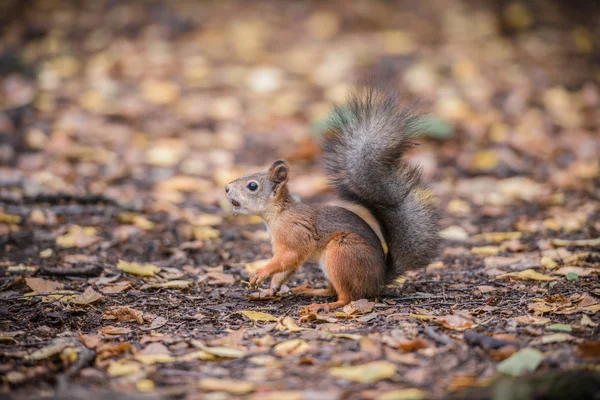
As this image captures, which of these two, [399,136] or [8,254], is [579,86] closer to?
[399,136]

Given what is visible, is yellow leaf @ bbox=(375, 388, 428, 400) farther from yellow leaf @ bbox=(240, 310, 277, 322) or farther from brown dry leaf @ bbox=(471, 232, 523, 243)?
brown dry leaf @ bbox=(471, 232, 523, 243)

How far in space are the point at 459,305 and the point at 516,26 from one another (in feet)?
19.1

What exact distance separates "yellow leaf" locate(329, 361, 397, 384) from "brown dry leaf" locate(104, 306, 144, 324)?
958 millimetres

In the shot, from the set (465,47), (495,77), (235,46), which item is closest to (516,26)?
(465,47)

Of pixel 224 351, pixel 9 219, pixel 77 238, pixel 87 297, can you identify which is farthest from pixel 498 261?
pixel 9 219

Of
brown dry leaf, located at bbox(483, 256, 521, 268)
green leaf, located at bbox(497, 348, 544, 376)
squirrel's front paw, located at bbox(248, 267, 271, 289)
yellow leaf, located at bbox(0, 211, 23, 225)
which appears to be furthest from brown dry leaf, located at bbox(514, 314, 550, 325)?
yellow leaf, located at bbox(0, 211, 23, 225)

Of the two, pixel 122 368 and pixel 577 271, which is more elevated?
pixel 577 271

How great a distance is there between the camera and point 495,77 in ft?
21.8

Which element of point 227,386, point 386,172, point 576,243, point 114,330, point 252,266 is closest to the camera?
point 227,386

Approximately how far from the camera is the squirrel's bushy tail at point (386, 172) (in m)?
2.71

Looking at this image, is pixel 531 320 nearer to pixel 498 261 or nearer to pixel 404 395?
pixel 404 395

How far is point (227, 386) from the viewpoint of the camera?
5.97ft

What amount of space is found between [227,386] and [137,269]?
4.86ft

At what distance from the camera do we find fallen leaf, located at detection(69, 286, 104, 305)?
265cm
